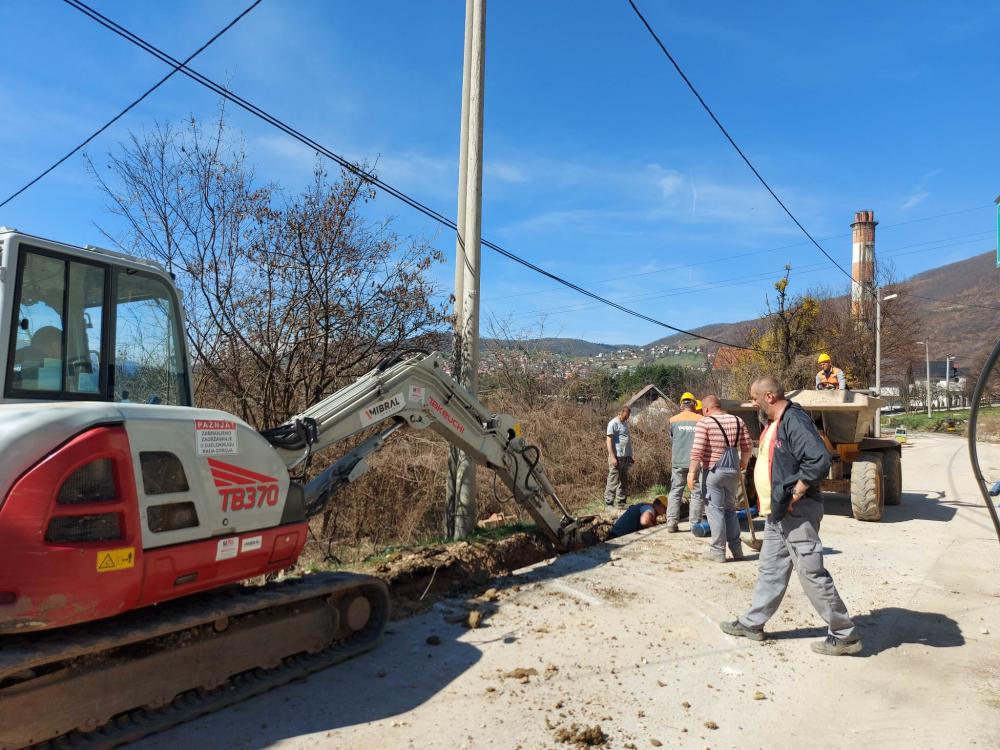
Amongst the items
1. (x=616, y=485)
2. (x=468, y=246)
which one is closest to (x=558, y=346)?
(x=616, y=485)

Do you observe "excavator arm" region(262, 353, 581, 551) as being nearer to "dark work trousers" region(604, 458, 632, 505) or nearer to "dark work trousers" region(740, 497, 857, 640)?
"dark work trousers" region(740, 497, 857, 640)

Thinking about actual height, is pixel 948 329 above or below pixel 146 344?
above

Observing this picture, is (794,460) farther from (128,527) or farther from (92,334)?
(92,334)

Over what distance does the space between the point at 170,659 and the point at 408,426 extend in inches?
114

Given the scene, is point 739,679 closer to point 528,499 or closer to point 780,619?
point 780,619

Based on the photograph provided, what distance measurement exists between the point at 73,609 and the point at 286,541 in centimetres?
133

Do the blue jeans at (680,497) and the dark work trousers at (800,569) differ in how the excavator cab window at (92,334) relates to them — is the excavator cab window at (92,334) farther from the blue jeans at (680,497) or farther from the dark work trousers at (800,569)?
the blue jeans at (680,497)

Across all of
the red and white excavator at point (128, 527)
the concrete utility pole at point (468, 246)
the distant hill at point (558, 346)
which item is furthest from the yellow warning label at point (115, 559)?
the distant hill at point (558, 346)

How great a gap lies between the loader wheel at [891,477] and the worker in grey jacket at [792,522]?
26.3ft

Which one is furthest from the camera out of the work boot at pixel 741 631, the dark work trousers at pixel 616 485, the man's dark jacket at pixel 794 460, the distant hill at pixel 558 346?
the distant hill at pixel 558 346

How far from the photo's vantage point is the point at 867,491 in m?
10.5

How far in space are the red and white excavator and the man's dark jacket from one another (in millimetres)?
3118

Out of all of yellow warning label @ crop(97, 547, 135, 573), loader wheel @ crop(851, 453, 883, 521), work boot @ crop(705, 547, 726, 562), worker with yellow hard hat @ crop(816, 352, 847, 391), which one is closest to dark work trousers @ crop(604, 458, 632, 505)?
worker with yellow hard hat @ crop(816, 352, 847, 391)

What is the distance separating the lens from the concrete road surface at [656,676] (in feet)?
12.9
